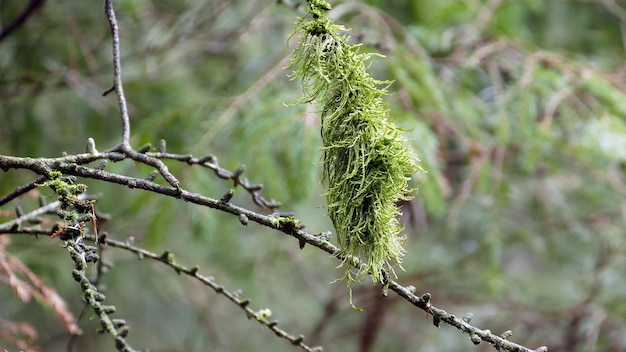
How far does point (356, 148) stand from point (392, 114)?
50.6 inches

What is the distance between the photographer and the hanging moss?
39.9 inches

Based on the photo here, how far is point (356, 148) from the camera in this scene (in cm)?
101

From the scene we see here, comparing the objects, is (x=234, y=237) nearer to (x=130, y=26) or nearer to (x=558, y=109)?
(x=130, y=26)

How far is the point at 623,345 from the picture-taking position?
315 cm

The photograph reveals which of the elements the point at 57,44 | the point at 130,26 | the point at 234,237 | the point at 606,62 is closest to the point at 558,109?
the point at 606,62

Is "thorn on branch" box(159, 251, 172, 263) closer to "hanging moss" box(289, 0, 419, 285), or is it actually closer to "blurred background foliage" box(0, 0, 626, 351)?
"hanging moss" box(289, 0, 419, 285)

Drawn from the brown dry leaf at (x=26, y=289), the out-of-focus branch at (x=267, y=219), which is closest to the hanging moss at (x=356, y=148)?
the out-of-focus branch at (x=267, y=219)

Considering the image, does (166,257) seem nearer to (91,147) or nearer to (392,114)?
(91,147)

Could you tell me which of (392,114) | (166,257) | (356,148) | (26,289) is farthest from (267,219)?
(392,114)

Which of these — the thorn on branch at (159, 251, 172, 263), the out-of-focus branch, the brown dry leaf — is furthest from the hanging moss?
the brown dry leaf

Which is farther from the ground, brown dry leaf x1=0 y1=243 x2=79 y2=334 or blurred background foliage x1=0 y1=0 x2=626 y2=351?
blurred background foliage x1=0 y1=0 x2=626 y2=351

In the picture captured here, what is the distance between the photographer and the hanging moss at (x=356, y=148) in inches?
39.9

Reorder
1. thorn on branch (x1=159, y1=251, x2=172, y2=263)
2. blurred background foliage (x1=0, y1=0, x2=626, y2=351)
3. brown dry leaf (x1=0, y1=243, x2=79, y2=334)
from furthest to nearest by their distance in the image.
Result: blurred background foliage (x1=0, y1=0, x2=626, y2=351)
brown dry leaf (x1=0, y1=243, x2=79, y2=334)
thorn on branch (x1=159, y1=251, x2=172, y2=263)

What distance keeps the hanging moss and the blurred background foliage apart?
93cm
